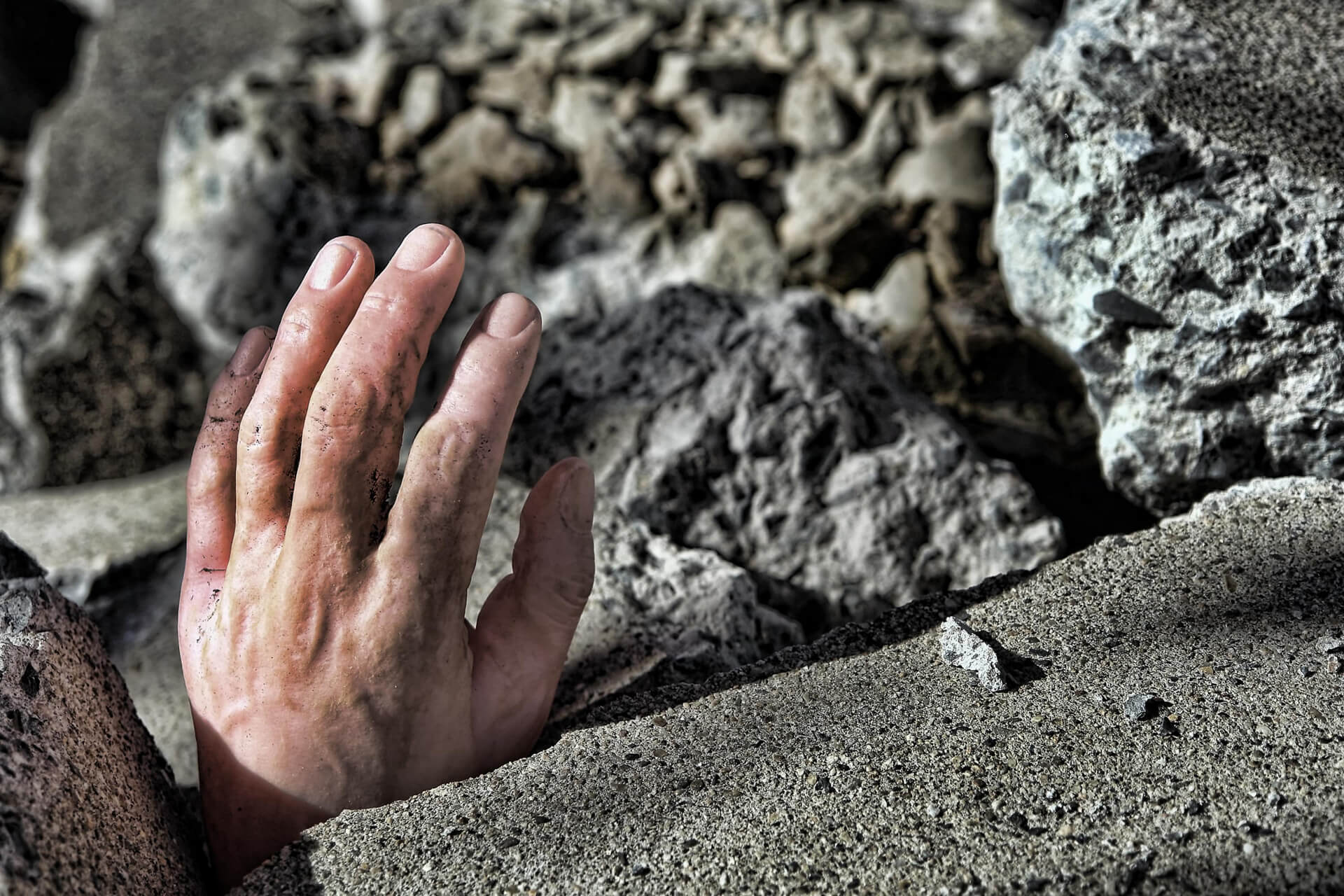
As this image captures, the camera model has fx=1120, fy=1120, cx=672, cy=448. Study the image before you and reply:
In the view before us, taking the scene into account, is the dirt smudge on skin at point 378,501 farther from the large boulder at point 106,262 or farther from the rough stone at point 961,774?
the large boulder at point 106,262

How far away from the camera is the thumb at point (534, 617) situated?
1.17 metres

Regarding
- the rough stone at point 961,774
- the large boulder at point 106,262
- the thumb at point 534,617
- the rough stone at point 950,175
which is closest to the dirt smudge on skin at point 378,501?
the thumb at point 534,617

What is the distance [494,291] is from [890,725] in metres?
1.65

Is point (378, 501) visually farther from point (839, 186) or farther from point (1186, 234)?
point (839, 186)

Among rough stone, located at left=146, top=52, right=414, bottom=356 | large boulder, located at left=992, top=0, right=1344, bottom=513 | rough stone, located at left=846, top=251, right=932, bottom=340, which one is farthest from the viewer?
rough stone, located at left=146, top=52, right=414, bottom=356

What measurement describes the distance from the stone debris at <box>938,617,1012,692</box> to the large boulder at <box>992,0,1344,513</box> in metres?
0.42

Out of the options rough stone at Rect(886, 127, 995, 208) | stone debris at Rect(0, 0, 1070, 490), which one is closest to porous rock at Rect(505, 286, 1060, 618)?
stone debris at Rect(0, 0, 1070, 490)

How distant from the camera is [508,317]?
108 centimetres

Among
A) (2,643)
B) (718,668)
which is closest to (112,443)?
(2,643)

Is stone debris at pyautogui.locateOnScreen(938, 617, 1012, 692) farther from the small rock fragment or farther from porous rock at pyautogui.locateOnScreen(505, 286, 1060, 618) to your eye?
porous rock at pyautogui.locateOnScreen(505, 286, 1060, 618)

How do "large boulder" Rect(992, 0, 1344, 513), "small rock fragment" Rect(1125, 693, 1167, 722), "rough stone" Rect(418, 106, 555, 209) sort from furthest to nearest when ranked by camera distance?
"rough stone" Rect(418, 106, 555, 209)
"large boulder" Rect(992, 0, 1344, 513)
"small rock fragment" Rect(1125, 693, 1167, 722)

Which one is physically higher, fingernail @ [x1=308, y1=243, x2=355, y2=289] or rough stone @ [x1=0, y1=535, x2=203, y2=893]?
fingernail @ [x1=308, y1=243, x2=355, y2=289]

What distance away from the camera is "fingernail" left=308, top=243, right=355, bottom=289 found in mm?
1084

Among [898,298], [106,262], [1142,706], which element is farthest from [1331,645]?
[106,262]
